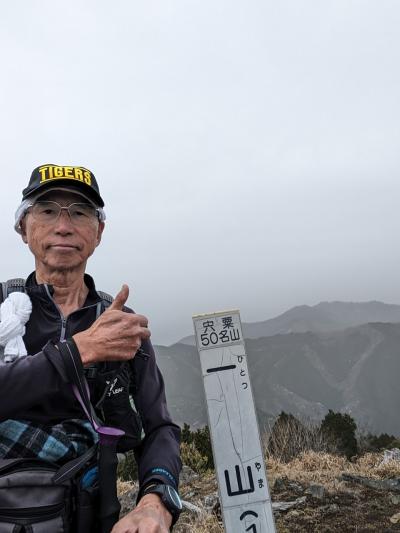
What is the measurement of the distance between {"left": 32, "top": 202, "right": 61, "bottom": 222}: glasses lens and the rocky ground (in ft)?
11.5

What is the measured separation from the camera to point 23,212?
6.05 feet

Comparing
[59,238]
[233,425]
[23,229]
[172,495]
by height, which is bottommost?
[172,495]

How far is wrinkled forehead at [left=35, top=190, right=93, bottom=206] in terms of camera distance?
70.2 inches


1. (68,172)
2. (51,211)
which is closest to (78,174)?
(68,172)

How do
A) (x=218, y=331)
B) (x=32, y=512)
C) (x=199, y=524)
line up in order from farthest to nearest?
(x=199, y=524)
(x=218, y=331)
(x=32, y=512)

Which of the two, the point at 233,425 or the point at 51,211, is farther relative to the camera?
the point at 233,425

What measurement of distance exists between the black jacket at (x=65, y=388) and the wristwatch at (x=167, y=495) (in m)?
0.03

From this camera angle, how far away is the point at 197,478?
6379 mm

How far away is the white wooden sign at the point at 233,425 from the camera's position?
3.09 meters

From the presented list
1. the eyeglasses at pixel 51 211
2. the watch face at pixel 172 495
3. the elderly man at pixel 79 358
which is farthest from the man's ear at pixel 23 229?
the watch face at pixel 172 495

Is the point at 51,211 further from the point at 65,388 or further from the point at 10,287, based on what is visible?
the point at 65,388

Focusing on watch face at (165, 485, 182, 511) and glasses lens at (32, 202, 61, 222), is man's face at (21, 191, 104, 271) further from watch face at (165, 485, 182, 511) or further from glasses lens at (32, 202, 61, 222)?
watch face at (165, 485, 182, 511)

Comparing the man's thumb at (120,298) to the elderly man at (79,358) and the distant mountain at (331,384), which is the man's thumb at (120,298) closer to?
the elderly man at (79,358)

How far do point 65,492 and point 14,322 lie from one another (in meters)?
0.55
